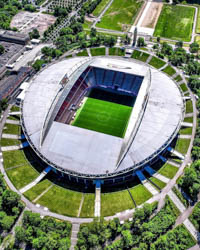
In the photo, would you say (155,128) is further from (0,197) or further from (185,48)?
(185,48)

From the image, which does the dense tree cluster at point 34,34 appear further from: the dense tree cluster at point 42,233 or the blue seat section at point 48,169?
Answer: the dense tree cluster at point 42,233

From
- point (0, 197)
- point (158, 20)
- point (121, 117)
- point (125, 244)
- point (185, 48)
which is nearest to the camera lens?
point (125, 244)

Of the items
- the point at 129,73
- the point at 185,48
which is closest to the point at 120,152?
the point at 129,73

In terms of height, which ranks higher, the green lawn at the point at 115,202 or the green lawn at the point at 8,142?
the green lawn at the point at 8,142

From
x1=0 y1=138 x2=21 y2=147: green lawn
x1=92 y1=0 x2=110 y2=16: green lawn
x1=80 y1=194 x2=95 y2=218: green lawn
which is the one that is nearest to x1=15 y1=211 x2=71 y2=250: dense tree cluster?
x1=80 y1=194 x2=95 y2=218: green lawn

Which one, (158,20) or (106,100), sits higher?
(158,20)

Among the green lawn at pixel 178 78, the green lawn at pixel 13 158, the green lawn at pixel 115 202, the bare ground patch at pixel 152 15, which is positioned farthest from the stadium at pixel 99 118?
the bare ground patch at pixel 152 15

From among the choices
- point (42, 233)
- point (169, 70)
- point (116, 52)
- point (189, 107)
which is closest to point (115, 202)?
point (42, 233)
